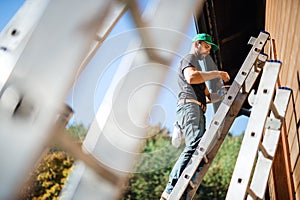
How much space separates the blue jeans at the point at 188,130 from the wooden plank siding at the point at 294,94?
0.39 m

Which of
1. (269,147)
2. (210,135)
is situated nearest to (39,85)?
(269,147)

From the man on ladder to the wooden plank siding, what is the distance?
0.31 meters

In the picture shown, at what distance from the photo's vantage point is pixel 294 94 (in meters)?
1.50

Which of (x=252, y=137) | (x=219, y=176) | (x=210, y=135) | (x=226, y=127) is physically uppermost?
(x=219, y=176)

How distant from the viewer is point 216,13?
2.99 meters

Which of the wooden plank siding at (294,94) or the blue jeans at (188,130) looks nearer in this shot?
the wooden plank siding at (294,94)

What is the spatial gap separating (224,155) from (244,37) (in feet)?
17.4

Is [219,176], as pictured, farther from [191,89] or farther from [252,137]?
[252,137]

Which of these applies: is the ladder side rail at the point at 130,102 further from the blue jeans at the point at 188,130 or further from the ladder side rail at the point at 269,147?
the blue jeans at the point at 188,130

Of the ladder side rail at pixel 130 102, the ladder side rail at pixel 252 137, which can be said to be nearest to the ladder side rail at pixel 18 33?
the ladder side rail at pixel 130 102

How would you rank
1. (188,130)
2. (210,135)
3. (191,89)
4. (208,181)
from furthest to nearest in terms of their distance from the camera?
(208,181), (191,89), (188,130), (210,135)

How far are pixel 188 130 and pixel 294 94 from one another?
0.49 meters

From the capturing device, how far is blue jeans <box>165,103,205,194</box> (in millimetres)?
1596

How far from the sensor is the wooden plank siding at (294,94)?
1.40 metres
